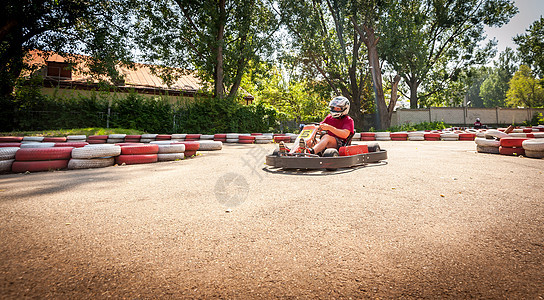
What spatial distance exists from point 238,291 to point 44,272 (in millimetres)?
1021

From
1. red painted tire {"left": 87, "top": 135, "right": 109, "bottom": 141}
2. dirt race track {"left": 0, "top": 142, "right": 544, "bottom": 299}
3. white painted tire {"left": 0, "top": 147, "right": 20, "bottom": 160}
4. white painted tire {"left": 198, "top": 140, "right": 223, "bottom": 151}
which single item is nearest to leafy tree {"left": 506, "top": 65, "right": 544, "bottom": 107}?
dirt race track {"left": 0, "top": 142, "right": 544, "bottom": 299}

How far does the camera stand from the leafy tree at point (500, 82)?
172ft

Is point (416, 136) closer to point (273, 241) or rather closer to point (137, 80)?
point (273, 241)

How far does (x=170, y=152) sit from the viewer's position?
19.5ft

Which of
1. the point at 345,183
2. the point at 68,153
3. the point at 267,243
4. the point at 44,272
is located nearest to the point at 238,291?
the point at 267,243

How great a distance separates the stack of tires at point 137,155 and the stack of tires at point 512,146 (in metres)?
8.54

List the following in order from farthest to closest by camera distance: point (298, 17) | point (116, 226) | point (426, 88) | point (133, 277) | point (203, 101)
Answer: point (426, 88) < point (298, 17) < point (203, 101) < point (116, 226) < point (133, 277)

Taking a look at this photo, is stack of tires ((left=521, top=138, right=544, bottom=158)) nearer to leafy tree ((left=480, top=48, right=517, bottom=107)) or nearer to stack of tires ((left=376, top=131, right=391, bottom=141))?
stack of tires ((left=376, top=131, right=391, bottom=141))

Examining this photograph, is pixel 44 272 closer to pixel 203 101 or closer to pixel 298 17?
pixel 203 101

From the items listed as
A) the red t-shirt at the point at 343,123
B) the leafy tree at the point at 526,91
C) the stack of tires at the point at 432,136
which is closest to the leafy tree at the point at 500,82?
the leafy tree at the point at 526,91

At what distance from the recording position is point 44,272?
4.27ft

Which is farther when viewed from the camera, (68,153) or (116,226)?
(68,153)

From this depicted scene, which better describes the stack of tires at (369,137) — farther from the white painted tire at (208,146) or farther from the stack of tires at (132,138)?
the stack of tires at (132,138)

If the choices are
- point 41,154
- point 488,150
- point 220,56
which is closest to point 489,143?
point 488,150
